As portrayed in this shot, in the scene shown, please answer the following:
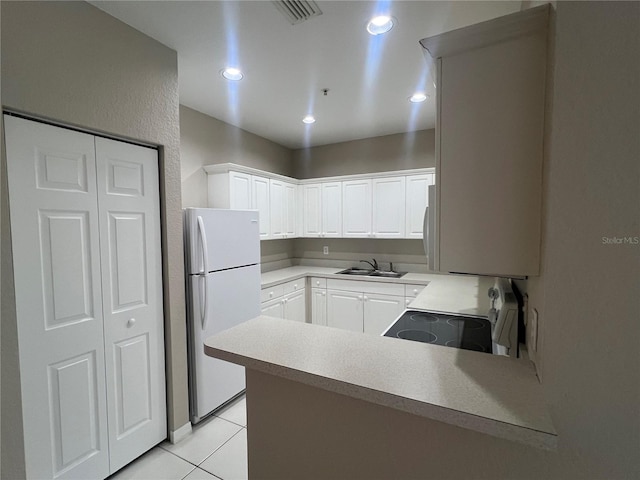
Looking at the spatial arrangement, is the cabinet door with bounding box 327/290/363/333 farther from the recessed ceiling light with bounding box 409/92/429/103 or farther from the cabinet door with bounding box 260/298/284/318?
the recessed ceiling light with bounding box 409/92/429/103

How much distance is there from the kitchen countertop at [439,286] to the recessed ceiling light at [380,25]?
70.8 inches

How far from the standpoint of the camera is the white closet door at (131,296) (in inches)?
71.1

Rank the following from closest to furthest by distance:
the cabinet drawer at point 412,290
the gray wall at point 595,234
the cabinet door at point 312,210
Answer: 1. the gray wall at point 595,234
2. the cabinet drawer at point 412,290
3. the cabinet door at point 312,210

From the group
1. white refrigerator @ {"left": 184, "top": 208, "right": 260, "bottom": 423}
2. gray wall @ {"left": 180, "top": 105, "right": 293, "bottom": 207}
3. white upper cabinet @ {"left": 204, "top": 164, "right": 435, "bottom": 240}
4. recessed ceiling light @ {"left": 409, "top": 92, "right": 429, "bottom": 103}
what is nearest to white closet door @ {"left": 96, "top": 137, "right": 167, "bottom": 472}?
white refrigerator @ {"left": 184, "top": 208, "right": 260, "bottom": 423}

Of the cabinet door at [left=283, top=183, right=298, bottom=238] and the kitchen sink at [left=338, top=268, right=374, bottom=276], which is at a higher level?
the cabinet door at [left=283, top=183, right=298, bottom=238]

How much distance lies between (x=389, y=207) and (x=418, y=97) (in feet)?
4.43

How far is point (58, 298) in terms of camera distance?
1.59m

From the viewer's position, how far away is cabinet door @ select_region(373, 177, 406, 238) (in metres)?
3.74

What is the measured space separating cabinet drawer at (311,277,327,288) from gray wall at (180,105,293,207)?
1.64m

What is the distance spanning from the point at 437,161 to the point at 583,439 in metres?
0.84

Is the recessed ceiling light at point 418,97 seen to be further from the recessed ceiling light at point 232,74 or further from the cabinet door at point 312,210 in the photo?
the cabinet door at point 312,210

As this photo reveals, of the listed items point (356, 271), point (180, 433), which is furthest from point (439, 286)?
point (180, 433)

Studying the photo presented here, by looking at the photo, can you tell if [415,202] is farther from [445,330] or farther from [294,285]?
[445,330]

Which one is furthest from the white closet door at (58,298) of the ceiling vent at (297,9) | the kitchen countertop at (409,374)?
the ceiling vent at (297,9)
